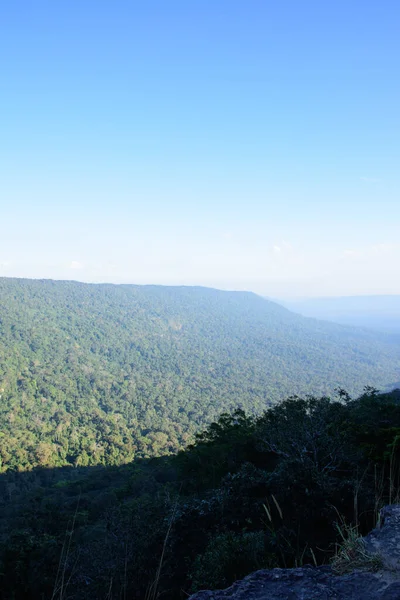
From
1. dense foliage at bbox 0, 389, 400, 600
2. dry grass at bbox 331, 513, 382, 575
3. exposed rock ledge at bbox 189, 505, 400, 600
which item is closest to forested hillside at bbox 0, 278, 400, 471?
dense foliage at bbox 0, 389, 400, 600

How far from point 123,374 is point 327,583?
109 meters

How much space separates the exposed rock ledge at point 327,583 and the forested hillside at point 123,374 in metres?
47.1

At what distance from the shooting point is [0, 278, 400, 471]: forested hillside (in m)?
53.8

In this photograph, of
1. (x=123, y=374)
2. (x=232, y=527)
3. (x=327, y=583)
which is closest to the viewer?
(x=327, y=583)

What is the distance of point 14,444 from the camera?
47.8m

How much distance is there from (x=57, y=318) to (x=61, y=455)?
110 meters

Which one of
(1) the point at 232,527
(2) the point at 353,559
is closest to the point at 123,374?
(1) the point at 232,527

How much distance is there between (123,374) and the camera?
106250mm

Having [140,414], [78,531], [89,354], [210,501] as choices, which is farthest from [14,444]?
[89,354]

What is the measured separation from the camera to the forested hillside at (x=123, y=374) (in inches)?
2116

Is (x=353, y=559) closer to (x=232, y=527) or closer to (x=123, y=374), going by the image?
(x=232, y=527)

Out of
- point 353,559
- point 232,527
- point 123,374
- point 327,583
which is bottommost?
point 123,374

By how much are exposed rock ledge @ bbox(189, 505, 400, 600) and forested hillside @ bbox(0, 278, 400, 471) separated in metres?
47.1

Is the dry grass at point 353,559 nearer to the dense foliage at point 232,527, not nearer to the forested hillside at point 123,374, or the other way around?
the dense foliage at point 232,527
